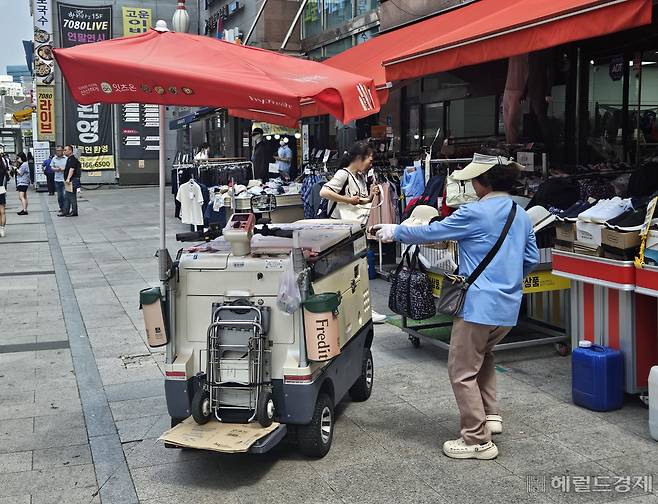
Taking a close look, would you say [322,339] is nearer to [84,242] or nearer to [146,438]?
[146,438]

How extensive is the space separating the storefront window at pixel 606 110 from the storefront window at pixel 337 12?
808cm

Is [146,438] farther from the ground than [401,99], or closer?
closer

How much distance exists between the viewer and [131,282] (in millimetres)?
10461

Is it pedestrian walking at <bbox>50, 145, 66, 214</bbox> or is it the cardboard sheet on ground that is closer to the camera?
the cardboard sheet on ground

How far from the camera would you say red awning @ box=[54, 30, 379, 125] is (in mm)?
4316

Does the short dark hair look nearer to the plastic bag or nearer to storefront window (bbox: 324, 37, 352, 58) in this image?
the plastic bag

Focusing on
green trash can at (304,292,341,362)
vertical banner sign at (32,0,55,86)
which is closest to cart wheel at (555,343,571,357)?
green trash can at (304,292,341,362)

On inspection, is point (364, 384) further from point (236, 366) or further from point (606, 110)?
point (606, 110)

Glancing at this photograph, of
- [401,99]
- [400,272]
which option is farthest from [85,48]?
[401,99]

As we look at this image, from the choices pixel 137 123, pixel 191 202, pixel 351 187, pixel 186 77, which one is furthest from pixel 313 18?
pixel 137 123

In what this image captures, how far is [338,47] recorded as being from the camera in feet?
56.4

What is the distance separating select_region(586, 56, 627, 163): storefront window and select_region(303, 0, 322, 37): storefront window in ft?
32.1

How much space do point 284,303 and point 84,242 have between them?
1192 cm

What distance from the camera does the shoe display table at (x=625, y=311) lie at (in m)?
5.00
